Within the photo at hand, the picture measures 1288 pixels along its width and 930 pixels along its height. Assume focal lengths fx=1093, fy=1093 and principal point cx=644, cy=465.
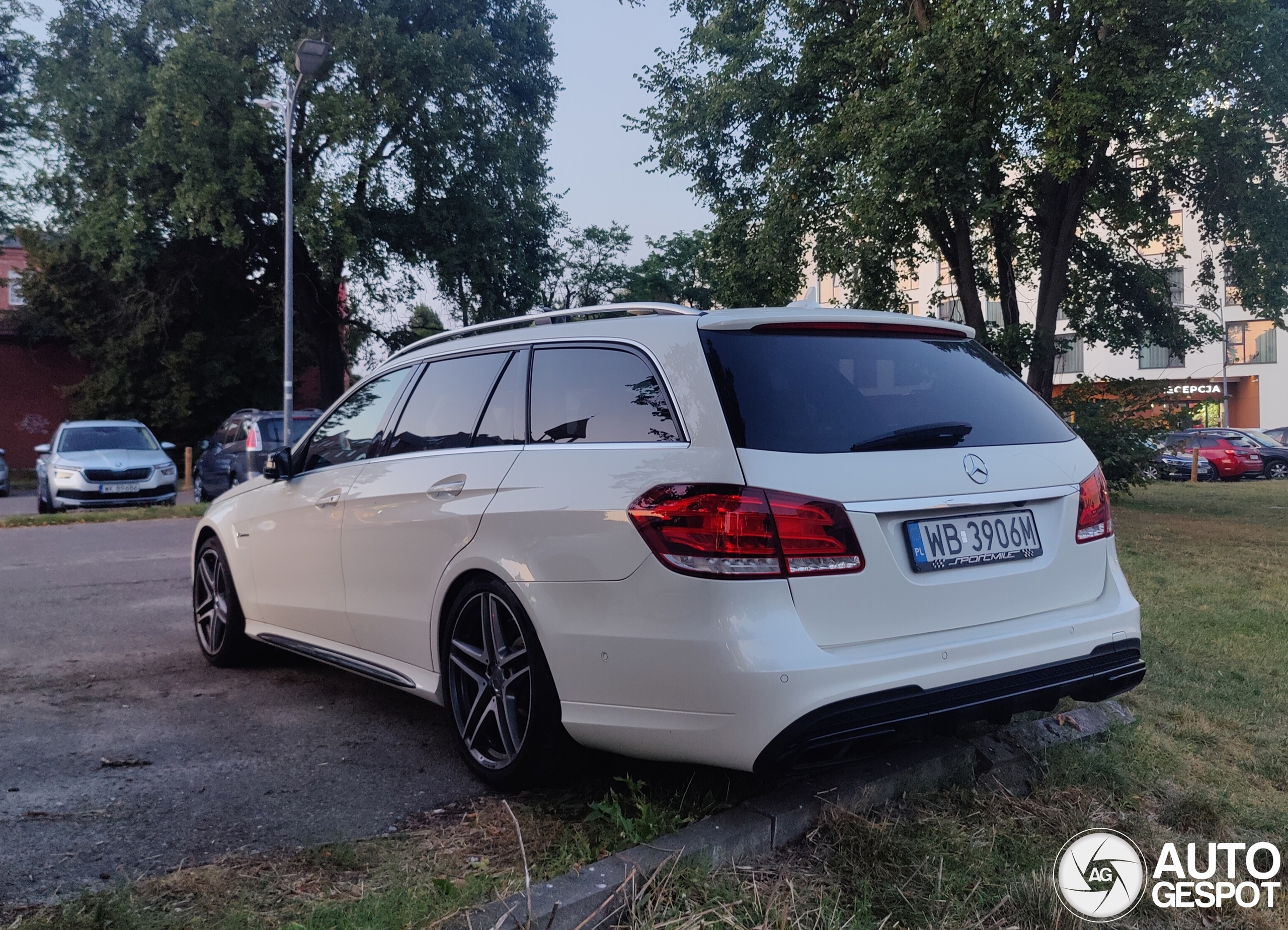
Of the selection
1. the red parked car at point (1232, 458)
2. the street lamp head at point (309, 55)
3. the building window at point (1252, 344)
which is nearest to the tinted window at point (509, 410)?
the street lamp head at point (309, 55)

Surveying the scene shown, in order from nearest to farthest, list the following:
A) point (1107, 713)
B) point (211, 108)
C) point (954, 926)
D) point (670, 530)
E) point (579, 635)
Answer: point (954, 926)
point (670, 530)
point (579, 635)
point (1107, 713)
point (211, 108)

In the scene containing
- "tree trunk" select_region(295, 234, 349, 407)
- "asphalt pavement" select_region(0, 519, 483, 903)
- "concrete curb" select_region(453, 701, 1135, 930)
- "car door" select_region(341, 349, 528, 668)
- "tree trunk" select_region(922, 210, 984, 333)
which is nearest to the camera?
"concrete curb" select_region(453, 701, 1135, 930)

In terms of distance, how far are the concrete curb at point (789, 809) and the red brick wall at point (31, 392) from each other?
38145 mm

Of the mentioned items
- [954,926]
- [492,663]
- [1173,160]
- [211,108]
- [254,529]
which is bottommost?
[954,926]

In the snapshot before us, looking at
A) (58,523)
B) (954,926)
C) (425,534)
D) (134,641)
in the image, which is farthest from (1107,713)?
(58,523)

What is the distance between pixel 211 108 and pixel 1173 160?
20.7 metres

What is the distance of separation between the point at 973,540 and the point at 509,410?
1.73 m

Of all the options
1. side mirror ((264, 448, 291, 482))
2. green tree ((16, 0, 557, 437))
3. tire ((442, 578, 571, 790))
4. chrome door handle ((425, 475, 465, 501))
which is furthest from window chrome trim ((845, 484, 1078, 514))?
green tree ((16, 0, 557, 437))

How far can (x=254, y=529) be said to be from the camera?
5.52 meters

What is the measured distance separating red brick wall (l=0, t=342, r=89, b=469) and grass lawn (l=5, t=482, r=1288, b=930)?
3779cm

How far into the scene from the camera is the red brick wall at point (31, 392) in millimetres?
36406

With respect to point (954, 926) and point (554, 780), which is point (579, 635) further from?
point (954, 926)

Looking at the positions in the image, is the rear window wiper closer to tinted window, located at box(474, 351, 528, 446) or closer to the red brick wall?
tinted window, located at box(474, 351, 528, 446)

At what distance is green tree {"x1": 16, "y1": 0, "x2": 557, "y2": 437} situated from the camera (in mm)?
25625
